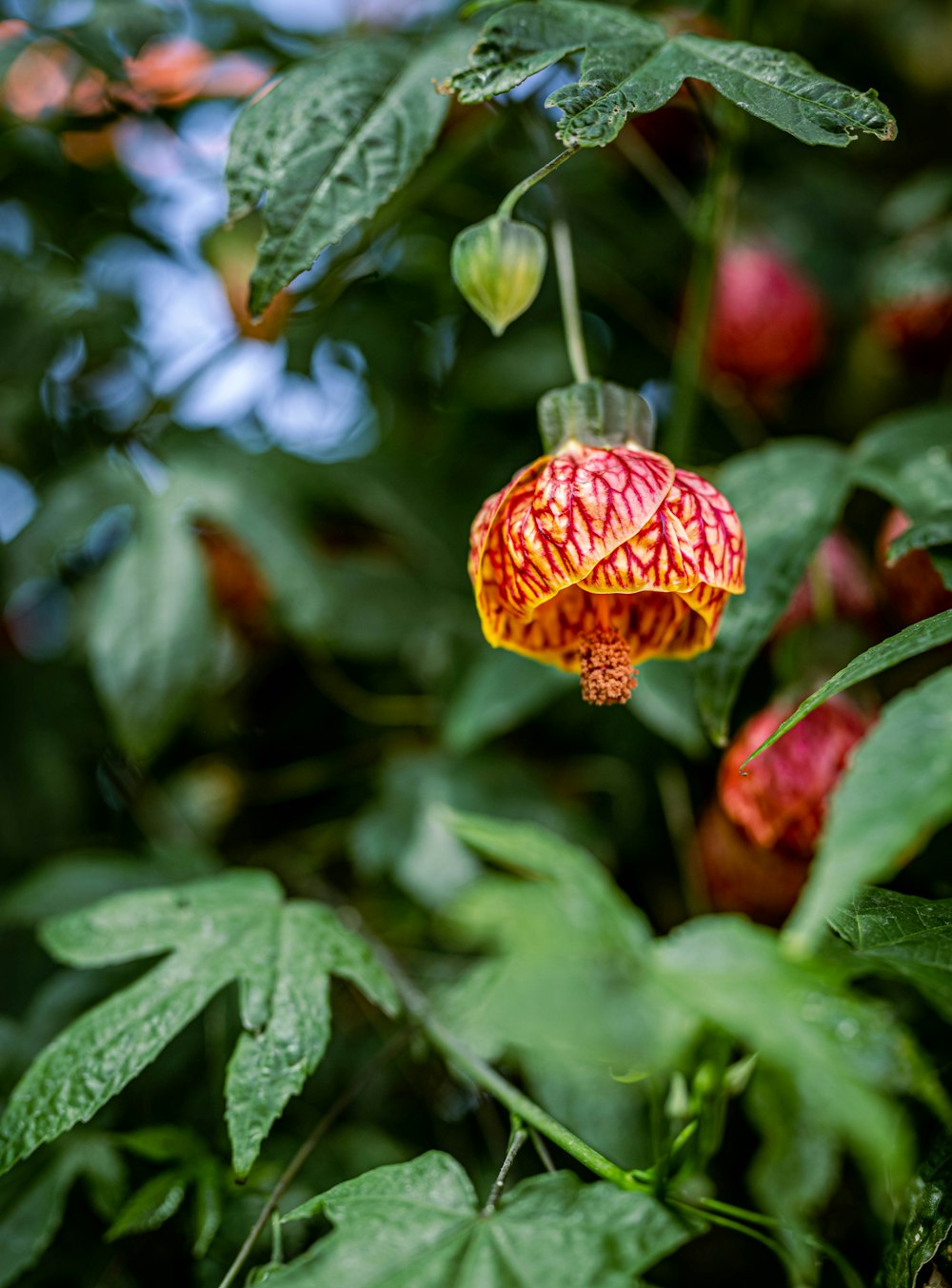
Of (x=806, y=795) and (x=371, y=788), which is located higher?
(x=806, y=795)

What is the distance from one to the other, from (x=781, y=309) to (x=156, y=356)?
575 millimetres

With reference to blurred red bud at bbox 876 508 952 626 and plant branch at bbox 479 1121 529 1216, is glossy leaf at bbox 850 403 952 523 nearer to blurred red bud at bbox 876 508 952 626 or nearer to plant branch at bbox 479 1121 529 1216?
blurred red bud at bbox 876 508 952 626

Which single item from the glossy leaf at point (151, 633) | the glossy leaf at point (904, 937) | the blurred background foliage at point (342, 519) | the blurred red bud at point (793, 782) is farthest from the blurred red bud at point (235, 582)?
the glossy leaf at point (904, 937)

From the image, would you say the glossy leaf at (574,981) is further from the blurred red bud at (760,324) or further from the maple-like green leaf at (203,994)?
the blurred red bud at (760,324)

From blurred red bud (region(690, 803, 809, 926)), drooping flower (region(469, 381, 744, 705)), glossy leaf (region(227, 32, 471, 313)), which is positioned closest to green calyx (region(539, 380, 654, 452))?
drooping flower (region(469, 381, 744, 705))

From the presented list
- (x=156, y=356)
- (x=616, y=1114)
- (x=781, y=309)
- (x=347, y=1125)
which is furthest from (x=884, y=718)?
(x=156, y=356)

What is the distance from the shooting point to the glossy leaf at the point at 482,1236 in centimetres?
40

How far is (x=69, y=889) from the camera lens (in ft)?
2.56

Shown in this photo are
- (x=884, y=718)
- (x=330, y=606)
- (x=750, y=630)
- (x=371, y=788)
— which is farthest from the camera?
(x=371, y=788)

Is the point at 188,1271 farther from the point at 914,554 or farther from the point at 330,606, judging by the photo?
the point at 914,554

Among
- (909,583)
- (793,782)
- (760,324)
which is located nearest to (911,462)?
(909,583)

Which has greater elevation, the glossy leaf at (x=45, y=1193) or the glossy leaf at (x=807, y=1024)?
the glossy leaf at (x=807, y=1024)

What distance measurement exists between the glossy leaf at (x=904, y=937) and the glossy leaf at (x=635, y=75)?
1.02 ft

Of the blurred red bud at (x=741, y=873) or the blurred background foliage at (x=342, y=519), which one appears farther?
the blurred background foliage at (x=342, y=519)
